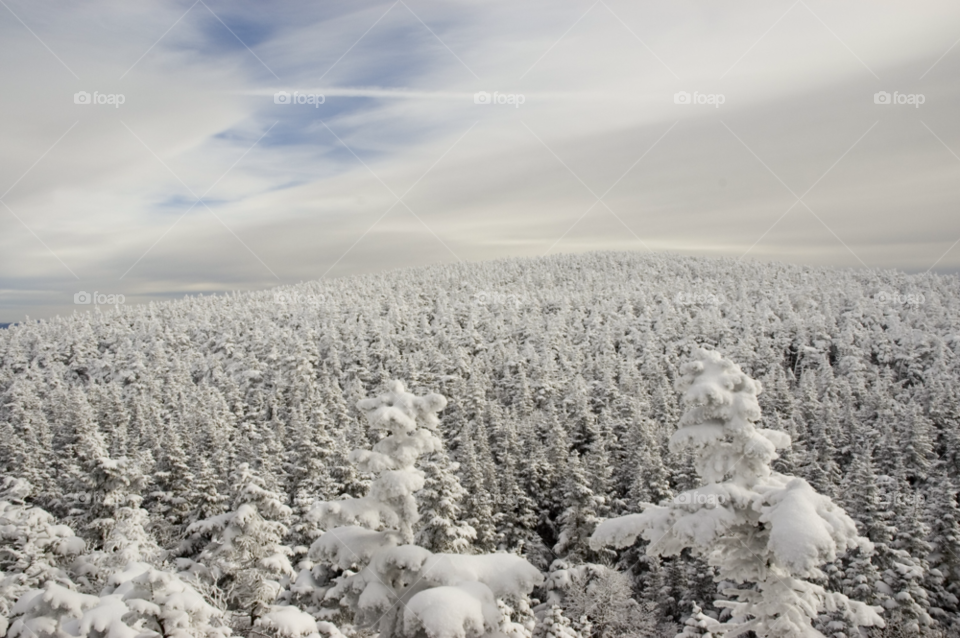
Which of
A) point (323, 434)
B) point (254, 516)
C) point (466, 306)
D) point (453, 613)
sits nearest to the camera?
point (453, 613)

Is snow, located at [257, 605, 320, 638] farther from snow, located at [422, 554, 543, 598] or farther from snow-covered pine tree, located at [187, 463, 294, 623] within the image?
snow-covered pine tree, located at [187, 463, 294, 623]

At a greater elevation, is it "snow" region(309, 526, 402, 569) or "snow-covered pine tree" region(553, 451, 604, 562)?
"snow" region(309, 526, 402, 569)

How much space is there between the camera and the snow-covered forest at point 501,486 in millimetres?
8453

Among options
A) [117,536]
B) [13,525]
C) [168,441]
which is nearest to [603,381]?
[168,441]

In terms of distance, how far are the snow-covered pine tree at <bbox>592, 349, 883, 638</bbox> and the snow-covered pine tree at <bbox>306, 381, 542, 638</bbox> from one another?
2.04m

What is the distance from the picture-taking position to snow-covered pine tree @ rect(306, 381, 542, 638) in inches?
277

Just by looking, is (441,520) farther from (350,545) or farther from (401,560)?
(401,560)

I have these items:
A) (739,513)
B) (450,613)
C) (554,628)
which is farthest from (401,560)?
(554,628)

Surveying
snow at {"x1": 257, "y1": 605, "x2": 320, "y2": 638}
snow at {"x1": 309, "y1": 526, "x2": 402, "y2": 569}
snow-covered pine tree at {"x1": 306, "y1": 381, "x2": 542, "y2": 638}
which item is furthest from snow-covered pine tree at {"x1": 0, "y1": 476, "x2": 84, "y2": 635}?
snow-covered pine tree at {"x1": 306, "y1": 381, "x2": 542, "y2": 638}

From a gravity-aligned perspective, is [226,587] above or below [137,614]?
below

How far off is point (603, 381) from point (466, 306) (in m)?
71.0

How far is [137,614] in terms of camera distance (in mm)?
7750

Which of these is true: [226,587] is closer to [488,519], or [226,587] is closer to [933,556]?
[488,519]

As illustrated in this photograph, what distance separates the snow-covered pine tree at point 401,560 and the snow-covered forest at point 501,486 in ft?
0.14
